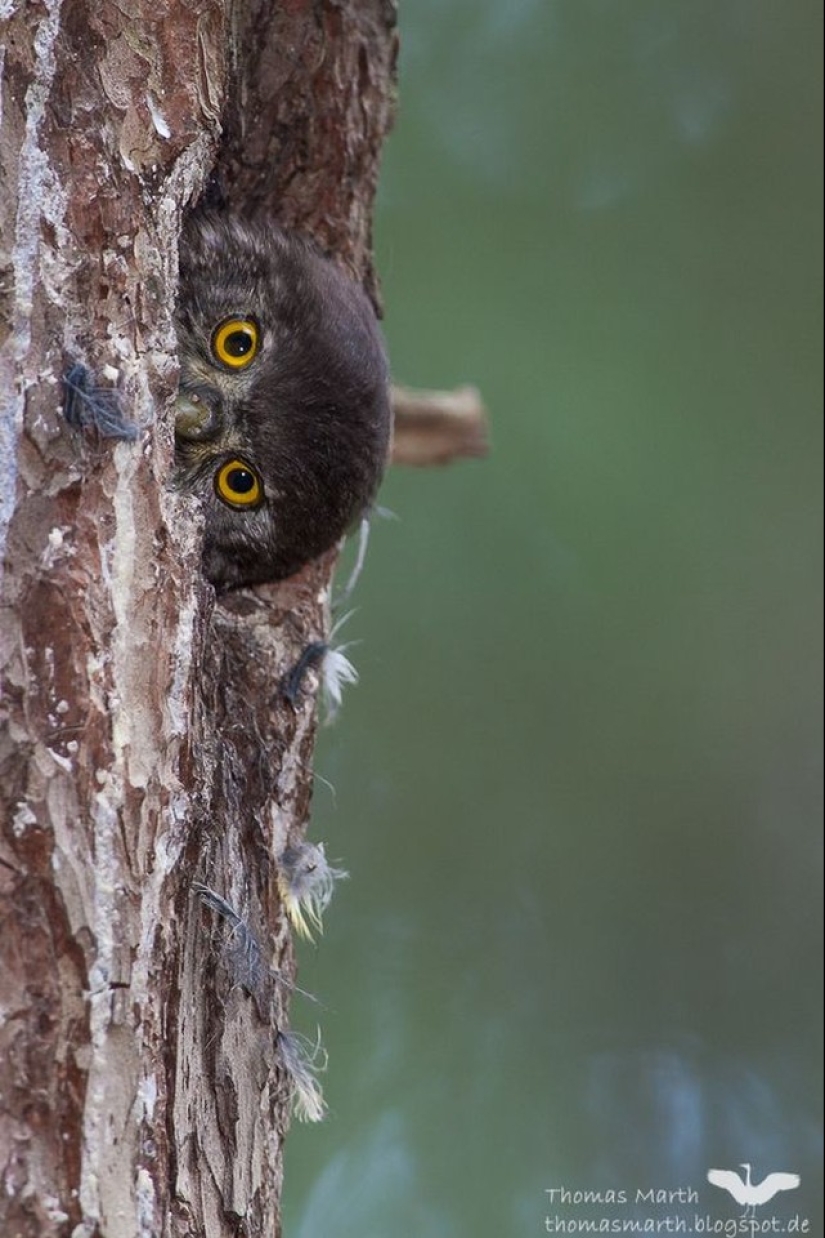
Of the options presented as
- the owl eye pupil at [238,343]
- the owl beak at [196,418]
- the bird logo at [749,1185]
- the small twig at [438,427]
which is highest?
the small twig at [438,427]

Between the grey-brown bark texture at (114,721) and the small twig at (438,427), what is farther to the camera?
the small twig at (438,427)

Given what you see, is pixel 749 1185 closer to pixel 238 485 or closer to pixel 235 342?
pixel 238 485

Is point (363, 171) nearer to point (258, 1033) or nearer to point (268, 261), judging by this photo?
point (268, 261)

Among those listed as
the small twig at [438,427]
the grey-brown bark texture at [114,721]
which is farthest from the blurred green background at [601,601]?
the grey-brown bark texture at [114,721]

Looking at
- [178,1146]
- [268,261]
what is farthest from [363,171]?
[178,1146]

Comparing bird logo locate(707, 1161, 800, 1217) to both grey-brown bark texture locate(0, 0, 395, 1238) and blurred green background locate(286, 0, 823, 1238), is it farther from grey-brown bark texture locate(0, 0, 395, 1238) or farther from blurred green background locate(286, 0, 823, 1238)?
grey-brown bark texture locate(0, 0, 395, 1238)

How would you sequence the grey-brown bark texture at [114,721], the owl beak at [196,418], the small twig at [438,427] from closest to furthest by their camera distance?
the grey-brown bark texture at [114,721] → the owl beak at [196,418] → the small twig at [438,427]

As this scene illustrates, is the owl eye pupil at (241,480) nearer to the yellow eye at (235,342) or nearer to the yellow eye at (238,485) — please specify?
the yellow eye at (238,485)

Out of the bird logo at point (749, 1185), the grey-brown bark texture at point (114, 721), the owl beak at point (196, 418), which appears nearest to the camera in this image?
the grey-brown bark texture at point (114, 721)
